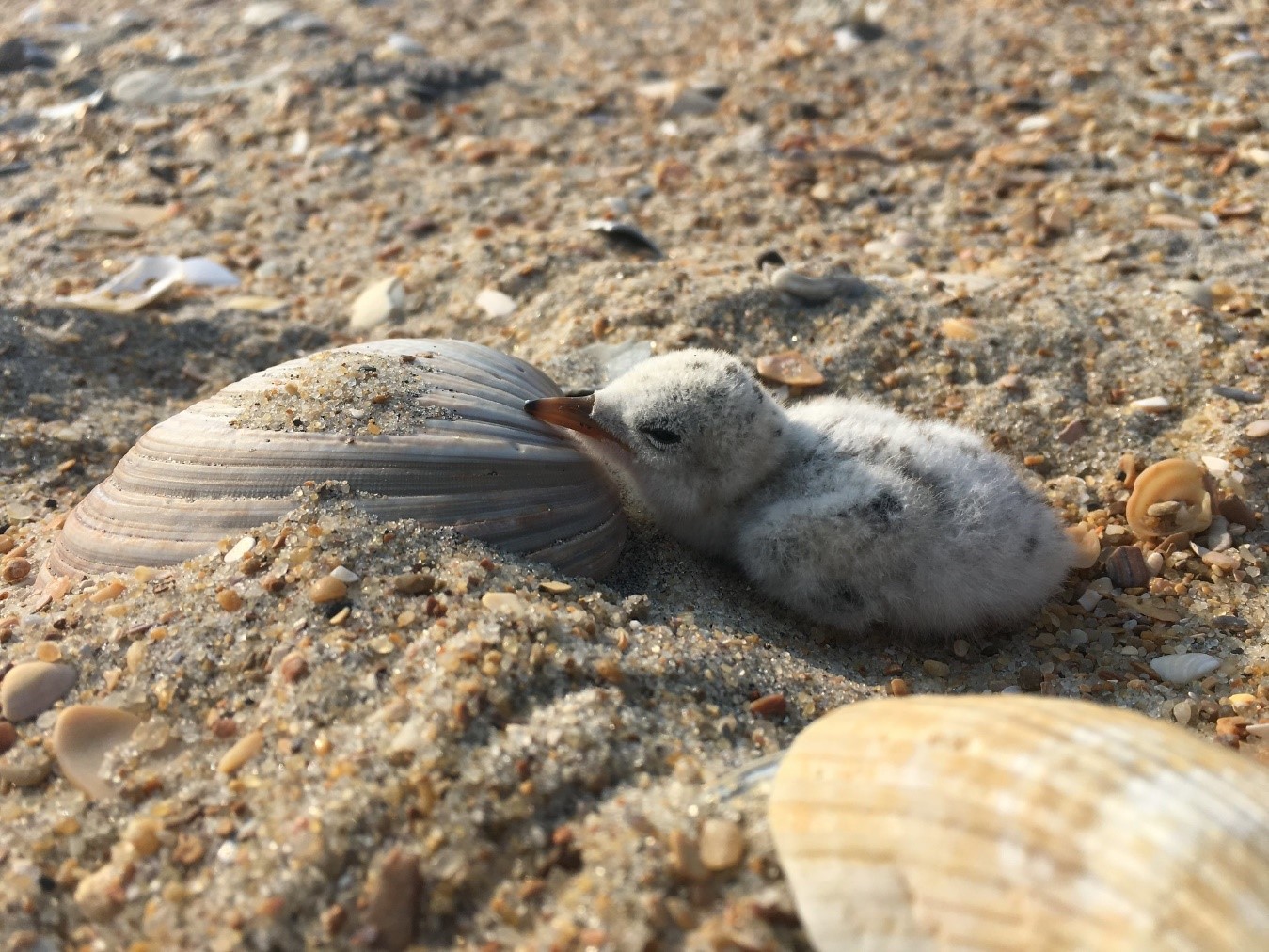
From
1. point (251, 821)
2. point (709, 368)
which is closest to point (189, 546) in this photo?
point (251, 821)

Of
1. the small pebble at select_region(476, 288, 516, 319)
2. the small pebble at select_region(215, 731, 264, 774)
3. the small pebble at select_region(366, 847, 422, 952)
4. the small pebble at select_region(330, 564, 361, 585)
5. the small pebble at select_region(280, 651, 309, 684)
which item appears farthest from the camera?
the small pebble at select_region(476, 288, 516, 319)

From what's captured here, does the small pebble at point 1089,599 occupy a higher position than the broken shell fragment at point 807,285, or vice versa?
the broken shell fragment at point 807,285

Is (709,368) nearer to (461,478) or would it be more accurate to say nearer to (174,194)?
(461,478)

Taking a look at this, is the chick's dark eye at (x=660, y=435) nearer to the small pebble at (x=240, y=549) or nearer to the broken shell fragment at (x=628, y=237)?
the small pebble at (x=240, y=549)

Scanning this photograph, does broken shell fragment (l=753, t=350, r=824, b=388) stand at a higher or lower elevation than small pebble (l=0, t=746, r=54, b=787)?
lower

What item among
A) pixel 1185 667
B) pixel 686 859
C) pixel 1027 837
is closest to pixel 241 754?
pixel 686 859

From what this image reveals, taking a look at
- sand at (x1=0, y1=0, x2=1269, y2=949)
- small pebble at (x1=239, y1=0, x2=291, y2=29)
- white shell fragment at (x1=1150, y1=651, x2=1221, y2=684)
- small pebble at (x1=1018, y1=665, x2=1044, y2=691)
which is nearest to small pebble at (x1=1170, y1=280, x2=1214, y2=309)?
sand at (x1=0, y1=0, x2=1269, y2=949)

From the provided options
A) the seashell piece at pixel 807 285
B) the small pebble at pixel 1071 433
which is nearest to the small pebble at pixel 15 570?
the seashell piece at pixel 807 285

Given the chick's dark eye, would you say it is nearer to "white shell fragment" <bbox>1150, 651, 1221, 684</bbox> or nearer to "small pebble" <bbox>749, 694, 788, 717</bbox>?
"small pebble" <bbox>749, 694, 788, 717</bbox>
